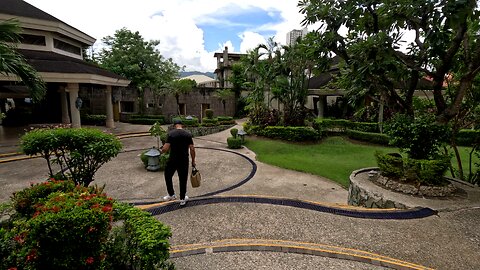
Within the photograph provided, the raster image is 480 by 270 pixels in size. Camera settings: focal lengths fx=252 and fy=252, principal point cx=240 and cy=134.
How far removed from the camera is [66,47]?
1850 cm

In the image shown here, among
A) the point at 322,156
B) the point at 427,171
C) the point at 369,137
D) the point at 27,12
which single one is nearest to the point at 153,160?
the point at 322,156

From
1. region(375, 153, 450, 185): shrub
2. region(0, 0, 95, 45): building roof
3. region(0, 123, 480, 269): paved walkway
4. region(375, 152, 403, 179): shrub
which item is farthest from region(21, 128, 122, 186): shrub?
region(0, 0, 95, 45): building roof

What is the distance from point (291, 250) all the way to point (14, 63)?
6.83 metres

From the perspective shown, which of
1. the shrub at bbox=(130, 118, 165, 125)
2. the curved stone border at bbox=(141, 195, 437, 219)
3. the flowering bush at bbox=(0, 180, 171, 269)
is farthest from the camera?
the shrub at bbox=(130, 118, 165, 125)

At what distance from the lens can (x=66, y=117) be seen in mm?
19094

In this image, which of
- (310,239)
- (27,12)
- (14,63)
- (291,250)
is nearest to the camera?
(291,250)

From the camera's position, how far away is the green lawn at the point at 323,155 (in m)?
10.5

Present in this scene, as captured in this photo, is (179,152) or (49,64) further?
(49,64)

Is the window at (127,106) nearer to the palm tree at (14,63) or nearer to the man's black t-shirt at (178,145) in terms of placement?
the palm tree at (14,63)

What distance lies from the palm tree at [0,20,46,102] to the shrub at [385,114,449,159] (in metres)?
9.03

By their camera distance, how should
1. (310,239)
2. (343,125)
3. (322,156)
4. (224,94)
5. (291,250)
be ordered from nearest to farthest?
1. (291,250)
2. (310,239)
3. (322,156)
4. (343,125)
5. (224,94)

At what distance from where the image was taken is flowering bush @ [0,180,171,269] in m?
2.32

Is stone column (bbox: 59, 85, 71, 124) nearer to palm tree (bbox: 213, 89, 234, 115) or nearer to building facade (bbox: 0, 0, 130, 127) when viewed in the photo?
building facade (bbox: 0, 0, 130, 127)

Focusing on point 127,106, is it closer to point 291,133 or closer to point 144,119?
point 144,119
